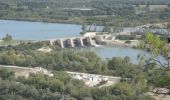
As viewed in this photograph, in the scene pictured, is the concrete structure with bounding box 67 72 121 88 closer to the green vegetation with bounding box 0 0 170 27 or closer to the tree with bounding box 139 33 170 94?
the tree with bounding box 139 33 170 94

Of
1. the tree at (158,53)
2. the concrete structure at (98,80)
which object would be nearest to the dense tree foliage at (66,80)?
the concrete structure at (98,80)

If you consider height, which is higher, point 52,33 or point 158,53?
point 158,53

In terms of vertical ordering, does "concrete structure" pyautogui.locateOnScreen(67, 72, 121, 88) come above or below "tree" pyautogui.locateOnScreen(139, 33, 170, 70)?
below

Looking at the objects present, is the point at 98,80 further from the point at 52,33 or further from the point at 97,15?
the point at 97,15

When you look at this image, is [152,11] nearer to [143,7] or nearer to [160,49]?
[143,7]

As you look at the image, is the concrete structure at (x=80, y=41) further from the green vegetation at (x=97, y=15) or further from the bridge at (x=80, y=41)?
the green vegetation at (x=97, y=15)

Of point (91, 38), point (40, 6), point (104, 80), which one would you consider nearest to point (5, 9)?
point (40, 6)

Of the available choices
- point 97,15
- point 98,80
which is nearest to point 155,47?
point 98,80

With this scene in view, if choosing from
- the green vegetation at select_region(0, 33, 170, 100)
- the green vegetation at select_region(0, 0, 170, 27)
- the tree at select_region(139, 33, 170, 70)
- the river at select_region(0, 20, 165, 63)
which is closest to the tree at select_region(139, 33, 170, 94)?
the tree at select_region(139, 33, 170, 70)
